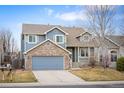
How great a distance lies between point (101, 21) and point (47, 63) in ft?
13.6

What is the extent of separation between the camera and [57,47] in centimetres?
1895

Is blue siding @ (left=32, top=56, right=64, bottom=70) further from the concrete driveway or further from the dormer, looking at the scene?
the dormer

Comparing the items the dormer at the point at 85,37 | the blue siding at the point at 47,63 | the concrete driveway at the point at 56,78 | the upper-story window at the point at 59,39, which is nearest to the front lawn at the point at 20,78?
the concrete driveway at the point at 56,78

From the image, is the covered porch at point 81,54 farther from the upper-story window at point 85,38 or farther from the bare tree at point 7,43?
the bare tree at point 7,43

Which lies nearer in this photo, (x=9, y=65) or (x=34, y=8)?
(x=34, y=8)

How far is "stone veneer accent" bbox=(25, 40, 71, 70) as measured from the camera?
18325mm

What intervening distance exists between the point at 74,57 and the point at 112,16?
20.6ft

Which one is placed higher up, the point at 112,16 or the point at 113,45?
the point at 112,16

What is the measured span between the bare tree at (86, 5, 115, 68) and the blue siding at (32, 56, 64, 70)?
9.42 ft

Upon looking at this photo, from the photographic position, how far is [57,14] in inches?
559

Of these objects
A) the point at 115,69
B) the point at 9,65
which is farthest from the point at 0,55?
the point at 115,69

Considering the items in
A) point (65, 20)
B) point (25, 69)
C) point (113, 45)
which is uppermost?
point (65, 20)

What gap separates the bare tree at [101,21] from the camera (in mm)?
14594
